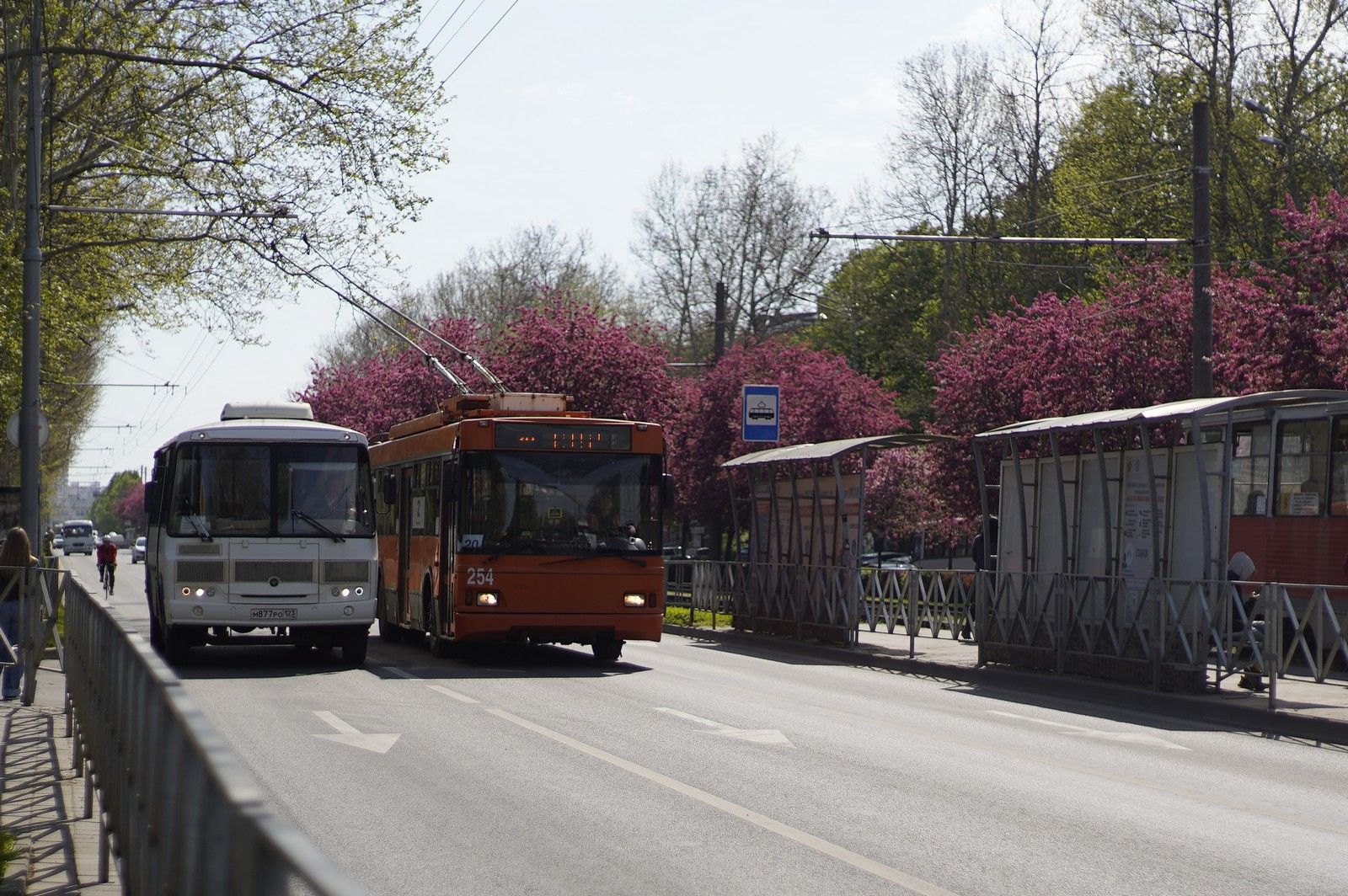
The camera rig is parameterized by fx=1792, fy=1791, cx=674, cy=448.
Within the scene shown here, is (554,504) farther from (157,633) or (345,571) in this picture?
(157,633)

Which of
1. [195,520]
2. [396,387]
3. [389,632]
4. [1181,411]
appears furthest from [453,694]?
[396,387]

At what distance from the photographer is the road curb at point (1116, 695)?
1525 cm

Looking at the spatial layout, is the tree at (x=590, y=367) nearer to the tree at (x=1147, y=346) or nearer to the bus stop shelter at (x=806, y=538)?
the tree at (x=1147, y=346)

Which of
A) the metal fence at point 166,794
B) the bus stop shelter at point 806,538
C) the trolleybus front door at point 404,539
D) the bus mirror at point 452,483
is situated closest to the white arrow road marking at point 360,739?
the metal fence at point 166,794

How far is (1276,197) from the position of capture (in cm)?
4331

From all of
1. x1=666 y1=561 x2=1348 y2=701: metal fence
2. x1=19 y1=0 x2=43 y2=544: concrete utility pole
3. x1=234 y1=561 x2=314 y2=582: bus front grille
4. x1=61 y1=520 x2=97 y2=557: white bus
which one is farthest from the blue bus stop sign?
x1=61 y1=520 x2=97 y2=557: white bus

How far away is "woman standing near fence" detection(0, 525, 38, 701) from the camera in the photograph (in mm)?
16359

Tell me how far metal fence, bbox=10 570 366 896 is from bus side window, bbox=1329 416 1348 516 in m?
17.0

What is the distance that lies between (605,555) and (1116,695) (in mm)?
6001

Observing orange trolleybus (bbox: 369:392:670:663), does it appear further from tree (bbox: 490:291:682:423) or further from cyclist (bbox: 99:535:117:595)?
cyclist (bbox: 99:535:117:595)

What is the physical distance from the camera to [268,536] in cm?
2006

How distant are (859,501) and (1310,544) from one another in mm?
5931

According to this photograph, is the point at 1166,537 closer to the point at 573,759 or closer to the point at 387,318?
the point at 573,759

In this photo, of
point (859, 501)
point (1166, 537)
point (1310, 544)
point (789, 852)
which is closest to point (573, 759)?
point (789, 852)
